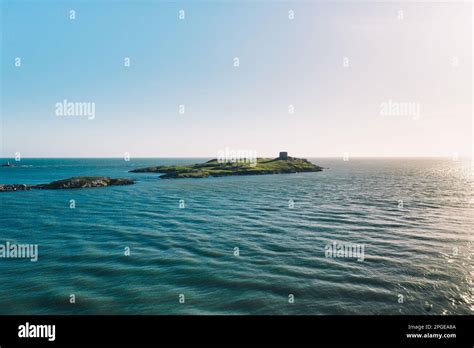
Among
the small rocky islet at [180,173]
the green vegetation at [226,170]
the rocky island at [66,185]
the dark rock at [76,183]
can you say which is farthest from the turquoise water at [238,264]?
the green vegetation at [226,170]

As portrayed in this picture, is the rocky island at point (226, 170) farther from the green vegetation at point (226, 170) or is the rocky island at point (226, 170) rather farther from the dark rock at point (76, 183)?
the dark rock at point (76, 183)

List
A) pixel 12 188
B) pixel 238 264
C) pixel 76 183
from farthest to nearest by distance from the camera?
pixel 76 183, pixel 12 188, pixel 238 264

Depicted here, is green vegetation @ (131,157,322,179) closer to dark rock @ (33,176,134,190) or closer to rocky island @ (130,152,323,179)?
rocky island @ (130,152,323,179)

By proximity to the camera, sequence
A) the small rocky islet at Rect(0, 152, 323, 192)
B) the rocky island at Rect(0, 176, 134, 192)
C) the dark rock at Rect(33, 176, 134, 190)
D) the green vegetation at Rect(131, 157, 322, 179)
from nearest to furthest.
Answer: the rocky island at Rect(0, 176, 134, 192)
the dark rock at Rect(33, 176, 134, 190)
the small rocky islet at Rect(0, 152, 323, 192)
the green vegetation at Rect(131, 157, 322, 179)

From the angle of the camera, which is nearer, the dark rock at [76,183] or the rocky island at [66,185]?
the rocky island at [66,185]

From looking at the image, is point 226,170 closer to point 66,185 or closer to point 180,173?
point 180,173

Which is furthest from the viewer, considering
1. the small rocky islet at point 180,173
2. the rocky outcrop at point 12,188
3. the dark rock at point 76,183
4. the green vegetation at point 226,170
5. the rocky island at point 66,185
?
the green vegetation at point 226,170

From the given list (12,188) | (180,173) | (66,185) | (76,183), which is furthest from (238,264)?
(180,173)

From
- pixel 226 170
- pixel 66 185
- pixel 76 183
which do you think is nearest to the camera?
pixel 66 185

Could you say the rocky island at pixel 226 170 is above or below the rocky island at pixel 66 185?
above

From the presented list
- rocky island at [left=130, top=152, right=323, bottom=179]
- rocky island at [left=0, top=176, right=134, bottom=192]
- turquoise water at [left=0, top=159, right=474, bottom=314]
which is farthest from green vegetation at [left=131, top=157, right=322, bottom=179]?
turquoise water at [left=0, top=159, right=474, bottom=314]

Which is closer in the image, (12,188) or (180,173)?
(12,188)
